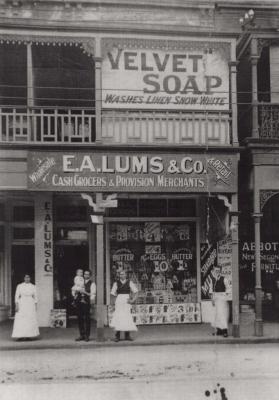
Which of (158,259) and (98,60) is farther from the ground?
(98,60)

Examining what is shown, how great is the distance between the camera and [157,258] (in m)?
17.9

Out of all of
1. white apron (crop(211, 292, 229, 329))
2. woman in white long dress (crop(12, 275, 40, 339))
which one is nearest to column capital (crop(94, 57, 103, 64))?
woman in white long dress (crop(12, 275, 40, 339))

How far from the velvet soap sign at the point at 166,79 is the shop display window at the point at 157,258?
12.1 feet

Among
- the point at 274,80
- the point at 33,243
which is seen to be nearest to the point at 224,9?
the point at 274,80

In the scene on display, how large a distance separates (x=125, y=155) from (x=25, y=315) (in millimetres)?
4257

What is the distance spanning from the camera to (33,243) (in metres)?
18.0

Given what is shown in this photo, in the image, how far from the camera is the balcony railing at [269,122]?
16.4 m

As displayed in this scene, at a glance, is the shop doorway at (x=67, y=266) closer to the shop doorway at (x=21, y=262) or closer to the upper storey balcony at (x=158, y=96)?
the shop doorway at (x=21, y=262)

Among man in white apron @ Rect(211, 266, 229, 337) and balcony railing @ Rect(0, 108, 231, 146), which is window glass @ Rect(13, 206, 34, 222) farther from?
man in white apron @ Rect(211, 266, 229, 337)

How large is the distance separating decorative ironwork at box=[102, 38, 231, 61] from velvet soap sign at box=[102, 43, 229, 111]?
51 millimetres

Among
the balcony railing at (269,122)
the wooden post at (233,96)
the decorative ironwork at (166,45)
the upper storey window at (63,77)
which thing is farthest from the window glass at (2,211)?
the balcony railing at (269,122)

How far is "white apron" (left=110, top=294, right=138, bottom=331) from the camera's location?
14.7m

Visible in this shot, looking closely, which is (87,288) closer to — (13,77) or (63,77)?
(63,77)

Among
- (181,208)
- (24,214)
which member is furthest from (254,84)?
(24,214)
